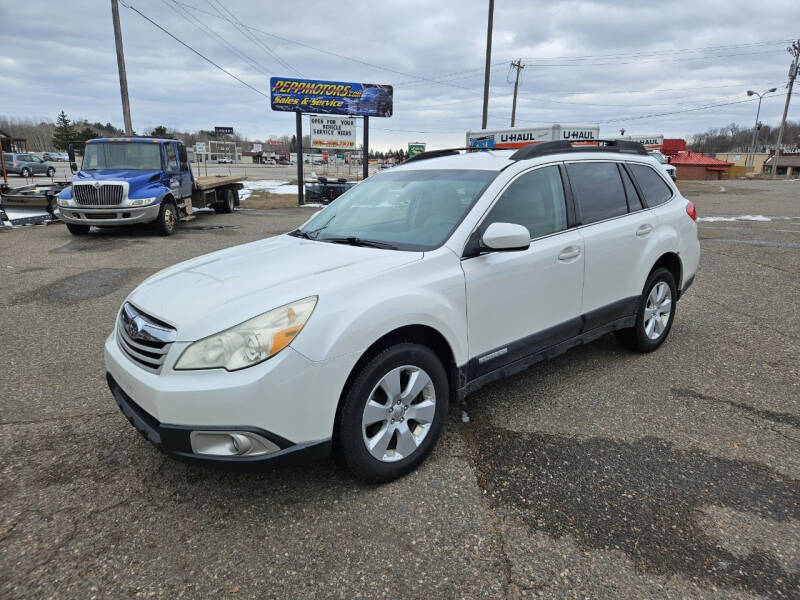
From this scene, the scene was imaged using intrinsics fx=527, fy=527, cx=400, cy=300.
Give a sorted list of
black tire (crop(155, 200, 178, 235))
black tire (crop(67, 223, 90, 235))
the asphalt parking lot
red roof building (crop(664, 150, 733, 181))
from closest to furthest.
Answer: the asphalt parking lot, black tire (crop(67, 223, 90, 235)), black tire (crop(155, 200, 178, 235)), red roof building (crop(664, 150, 733, 181))

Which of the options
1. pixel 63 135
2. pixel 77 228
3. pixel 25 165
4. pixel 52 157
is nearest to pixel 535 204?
pixel 77 228

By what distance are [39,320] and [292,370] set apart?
4843 millimetres

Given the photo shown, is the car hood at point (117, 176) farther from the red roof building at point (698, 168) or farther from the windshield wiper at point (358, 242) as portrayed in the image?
the red roof building at point (698, 168)

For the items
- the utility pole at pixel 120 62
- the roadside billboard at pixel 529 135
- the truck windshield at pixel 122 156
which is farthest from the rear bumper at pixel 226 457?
the utility pole at pixel 120 62

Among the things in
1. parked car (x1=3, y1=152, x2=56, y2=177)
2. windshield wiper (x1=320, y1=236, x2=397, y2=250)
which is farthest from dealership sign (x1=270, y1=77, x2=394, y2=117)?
parked car (x1=3, y1=152, x2=56, y2=177)

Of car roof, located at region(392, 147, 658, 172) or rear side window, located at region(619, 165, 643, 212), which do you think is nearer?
car roof, located at region(392, 147, 658, 172)

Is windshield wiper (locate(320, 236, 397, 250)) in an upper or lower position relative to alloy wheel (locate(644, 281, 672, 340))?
upper

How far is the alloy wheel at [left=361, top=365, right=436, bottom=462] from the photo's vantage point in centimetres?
264

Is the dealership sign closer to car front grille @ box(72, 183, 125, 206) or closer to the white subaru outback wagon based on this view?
car front grille @ box(72, 183, 125, 206)

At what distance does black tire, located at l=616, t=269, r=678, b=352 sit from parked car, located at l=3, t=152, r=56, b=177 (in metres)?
45.2

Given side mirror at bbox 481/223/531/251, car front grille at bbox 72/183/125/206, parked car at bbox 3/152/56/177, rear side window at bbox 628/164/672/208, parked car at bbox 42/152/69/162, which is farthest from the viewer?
parked car at bbox 42/152/69/162

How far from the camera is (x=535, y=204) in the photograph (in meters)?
3.53

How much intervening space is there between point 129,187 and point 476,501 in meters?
11.8

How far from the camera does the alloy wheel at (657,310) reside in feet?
14.8
